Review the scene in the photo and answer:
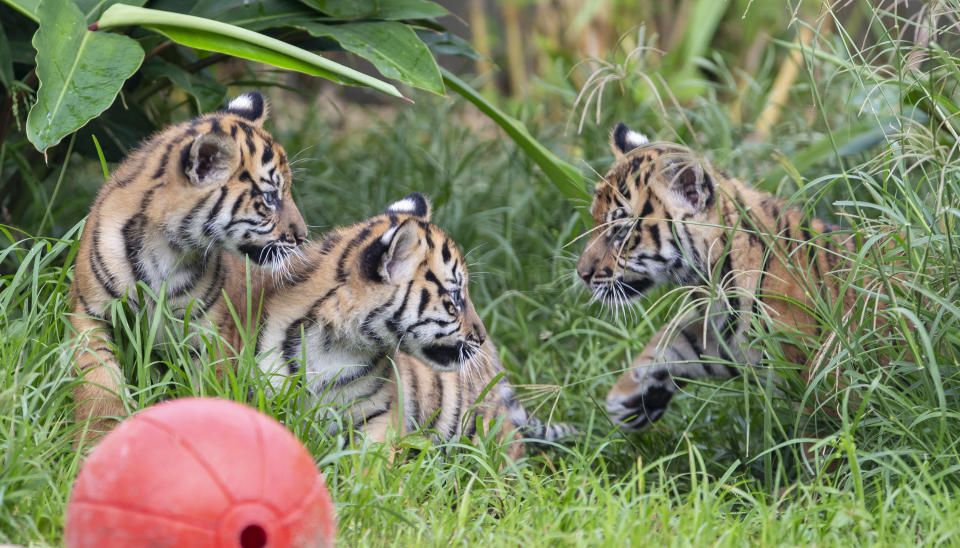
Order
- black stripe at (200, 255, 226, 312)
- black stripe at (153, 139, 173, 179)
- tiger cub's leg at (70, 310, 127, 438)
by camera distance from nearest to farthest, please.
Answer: tiger cub's leg at (70, 310, 127, 438) < black stripe at (153, 139, 173, 179) < black stripe at (200, 255, 226, 312)

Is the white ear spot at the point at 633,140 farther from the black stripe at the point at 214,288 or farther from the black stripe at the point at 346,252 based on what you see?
the black stripe at the point at 214,288

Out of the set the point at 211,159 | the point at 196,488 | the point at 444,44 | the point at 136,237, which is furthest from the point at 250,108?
the point at 196,488

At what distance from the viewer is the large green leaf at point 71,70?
155 inches

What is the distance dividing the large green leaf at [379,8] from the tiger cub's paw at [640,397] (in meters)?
1.93

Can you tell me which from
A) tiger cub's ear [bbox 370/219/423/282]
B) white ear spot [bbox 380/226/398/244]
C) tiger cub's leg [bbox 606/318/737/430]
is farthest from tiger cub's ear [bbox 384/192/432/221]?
tiger cub's leg [bbox 606/318/737/430]

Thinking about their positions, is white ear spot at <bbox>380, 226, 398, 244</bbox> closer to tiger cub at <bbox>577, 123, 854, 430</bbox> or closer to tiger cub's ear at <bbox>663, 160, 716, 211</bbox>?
tiger cub at <bbox>577, 123, 854, 430</bbox>

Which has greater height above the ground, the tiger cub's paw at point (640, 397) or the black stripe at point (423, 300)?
the black stripe at point (423, 300)

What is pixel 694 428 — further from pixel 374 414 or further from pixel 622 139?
pixel 374 414

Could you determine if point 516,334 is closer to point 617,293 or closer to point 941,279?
point 617,293

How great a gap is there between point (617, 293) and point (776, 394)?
779 millimetres

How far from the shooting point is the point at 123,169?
162 inches

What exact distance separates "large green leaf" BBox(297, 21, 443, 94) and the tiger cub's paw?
4.96 feet

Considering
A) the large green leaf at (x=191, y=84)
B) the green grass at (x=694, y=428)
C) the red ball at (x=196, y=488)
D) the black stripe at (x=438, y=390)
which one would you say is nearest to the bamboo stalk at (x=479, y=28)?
the green grass at (x=694, y=428)

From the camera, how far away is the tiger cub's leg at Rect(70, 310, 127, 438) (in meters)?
3.62
